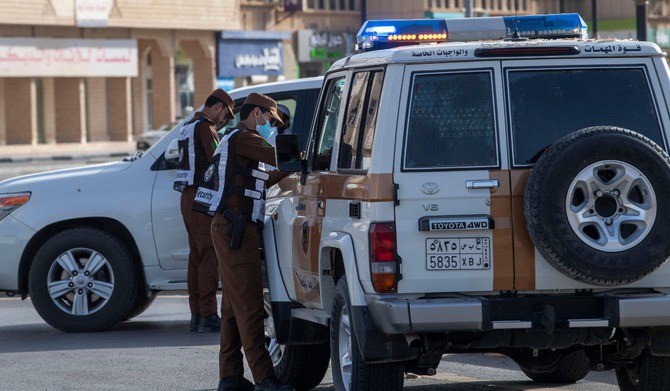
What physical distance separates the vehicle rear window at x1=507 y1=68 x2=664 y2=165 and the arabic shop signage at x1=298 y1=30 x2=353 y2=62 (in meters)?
66.1

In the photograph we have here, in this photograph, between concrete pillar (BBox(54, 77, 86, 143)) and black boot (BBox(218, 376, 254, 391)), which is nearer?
black boot (BBox(218, 376, 254, 391))

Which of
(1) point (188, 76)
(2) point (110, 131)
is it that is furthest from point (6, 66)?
(1) point (188, 76)

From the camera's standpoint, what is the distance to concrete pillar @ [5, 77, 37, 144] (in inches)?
2368

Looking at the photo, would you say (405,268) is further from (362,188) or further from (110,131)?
(110,131)

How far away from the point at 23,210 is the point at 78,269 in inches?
25.0

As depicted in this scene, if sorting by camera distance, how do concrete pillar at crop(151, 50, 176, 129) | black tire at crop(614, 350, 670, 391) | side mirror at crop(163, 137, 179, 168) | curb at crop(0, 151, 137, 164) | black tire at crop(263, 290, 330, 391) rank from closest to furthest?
black tire at crop(614, 350, 670, 391), black tire at crop(263, 290, 330, 391), side mirror at crop(163, 137, 179, 168), curb at crop(0, 151, 137, 164), concrete pillar at crop(151, 50, 176, 129)

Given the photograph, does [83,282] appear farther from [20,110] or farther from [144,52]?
[144,52]

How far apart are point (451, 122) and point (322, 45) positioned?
67.9 metres

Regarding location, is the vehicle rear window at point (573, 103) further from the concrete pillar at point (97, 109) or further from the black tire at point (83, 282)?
the concrete pillar at point (97, 109)

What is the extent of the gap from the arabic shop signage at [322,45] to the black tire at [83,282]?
61292mm


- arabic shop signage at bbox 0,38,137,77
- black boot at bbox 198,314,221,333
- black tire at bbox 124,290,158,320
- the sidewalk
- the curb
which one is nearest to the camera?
black boot at bbox 198,314,221,333

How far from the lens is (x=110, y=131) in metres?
65.6

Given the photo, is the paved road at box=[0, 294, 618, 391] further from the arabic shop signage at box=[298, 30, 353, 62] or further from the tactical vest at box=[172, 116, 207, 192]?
the arabic shop signage at box=[298, 30, 353, 62]

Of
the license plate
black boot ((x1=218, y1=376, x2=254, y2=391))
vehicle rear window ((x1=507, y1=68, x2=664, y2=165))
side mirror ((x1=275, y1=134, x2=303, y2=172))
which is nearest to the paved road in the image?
black boot ((x1=218, y1=376, x2=254, y2=391))
